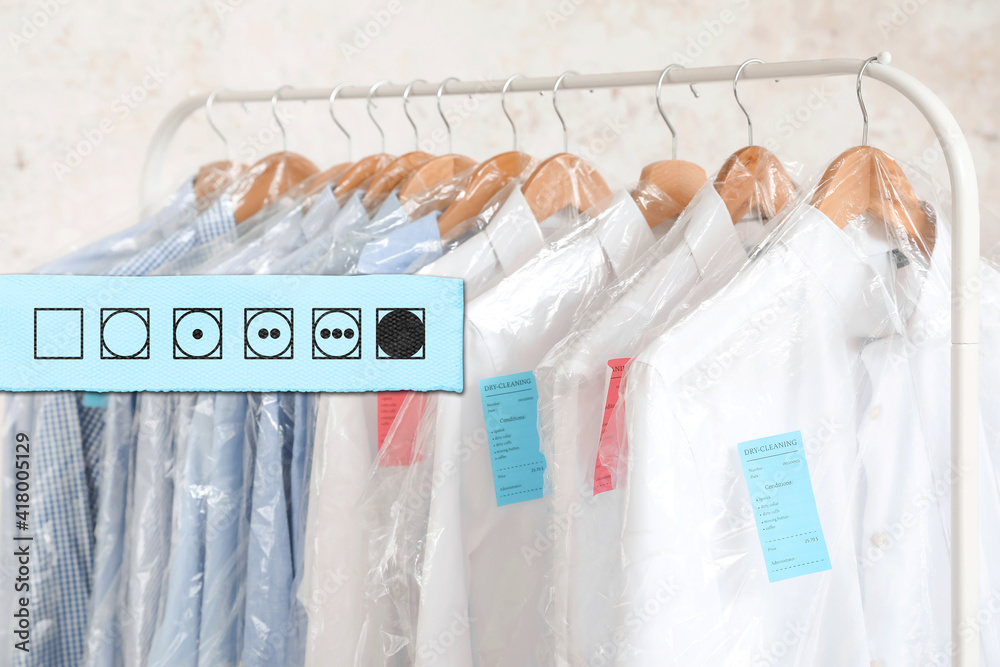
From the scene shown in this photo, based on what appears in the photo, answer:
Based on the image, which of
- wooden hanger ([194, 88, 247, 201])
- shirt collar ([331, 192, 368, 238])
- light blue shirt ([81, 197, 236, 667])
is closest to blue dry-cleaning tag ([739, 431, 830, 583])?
shirt collar ([331, 192, 368, 238])

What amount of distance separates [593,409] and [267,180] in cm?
68

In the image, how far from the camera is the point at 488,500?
0.86 metres

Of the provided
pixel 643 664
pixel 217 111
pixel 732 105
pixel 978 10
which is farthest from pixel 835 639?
pixel 217 111

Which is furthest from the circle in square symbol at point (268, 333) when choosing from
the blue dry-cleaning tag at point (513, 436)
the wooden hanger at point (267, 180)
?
the wooden hanger at point (267, 180)

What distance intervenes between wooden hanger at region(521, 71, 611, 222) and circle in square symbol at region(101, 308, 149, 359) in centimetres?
45

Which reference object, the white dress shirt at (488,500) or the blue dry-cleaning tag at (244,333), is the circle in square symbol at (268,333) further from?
the white dress shirt at (488,500)

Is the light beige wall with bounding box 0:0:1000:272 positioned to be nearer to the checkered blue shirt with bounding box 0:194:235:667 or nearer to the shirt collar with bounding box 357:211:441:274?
the checkered blue shirt with bounding box 0:194:235:667

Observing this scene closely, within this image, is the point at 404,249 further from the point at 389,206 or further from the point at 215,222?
the point at 215,222

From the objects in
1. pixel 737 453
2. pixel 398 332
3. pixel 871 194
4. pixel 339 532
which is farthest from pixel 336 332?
→ pixel 871 194

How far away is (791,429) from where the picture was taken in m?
0.78

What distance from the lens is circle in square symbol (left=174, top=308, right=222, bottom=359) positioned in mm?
885

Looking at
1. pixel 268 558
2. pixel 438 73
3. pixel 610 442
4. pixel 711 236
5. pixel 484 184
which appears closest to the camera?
pixel 610 442

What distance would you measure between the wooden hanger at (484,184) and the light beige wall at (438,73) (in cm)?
91

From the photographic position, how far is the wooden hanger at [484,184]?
1.01 metres
